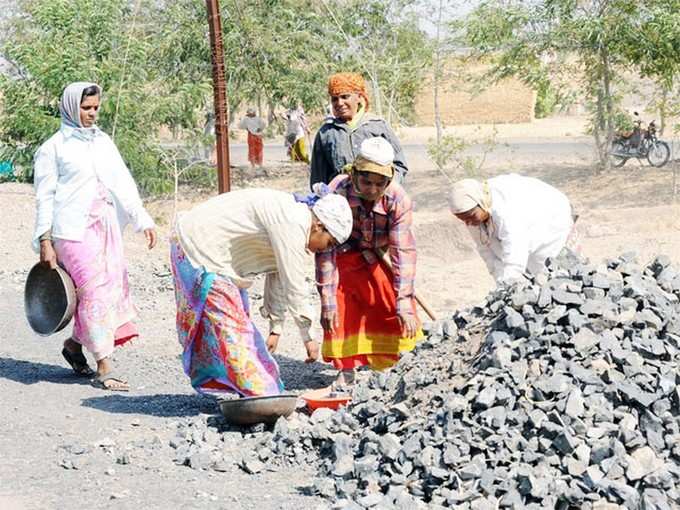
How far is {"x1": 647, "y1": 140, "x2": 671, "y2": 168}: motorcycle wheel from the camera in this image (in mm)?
16875

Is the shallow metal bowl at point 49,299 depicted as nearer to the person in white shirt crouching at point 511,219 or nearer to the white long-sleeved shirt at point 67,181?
the white long-sleeved shirt at point 67,181

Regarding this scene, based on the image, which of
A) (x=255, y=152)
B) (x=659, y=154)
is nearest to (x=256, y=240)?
(x=659, y=154)

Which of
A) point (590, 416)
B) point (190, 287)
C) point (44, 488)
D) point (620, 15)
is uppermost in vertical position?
point (620, 15)

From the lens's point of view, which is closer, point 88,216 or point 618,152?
point 88,216

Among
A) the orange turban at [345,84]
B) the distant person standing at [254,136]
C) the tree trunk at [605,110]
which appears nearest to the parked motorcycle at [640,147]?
the tree trunk at [605,110]

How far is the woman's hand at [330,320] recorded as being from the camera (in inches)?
249

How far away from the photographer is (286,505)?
4762 mm

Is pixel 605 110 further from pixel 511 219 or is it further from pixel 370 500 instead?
pixel 370 500

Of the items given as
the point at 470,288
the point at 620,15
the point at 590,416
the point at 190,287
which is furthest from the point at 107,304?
the point at 620,15

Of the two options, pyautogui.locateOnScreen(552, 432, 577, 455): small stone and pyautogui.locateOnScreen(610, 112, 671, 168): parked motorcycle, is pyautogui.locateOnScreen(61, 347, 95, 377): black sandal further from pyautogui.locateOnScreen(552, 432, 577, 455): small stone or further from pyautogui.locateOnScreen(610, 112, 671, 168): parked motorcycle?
pyautogui.locateOnScreen(610, 112, 671, 168): parked motorcycle

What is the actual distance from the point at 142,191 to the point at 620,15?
22.2 feet

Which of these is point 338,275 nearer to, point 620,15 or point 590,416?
point 590,416

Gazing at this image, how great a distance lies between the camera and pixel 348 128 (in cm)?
679

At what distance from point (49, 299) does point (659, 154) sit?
38.8 feet
